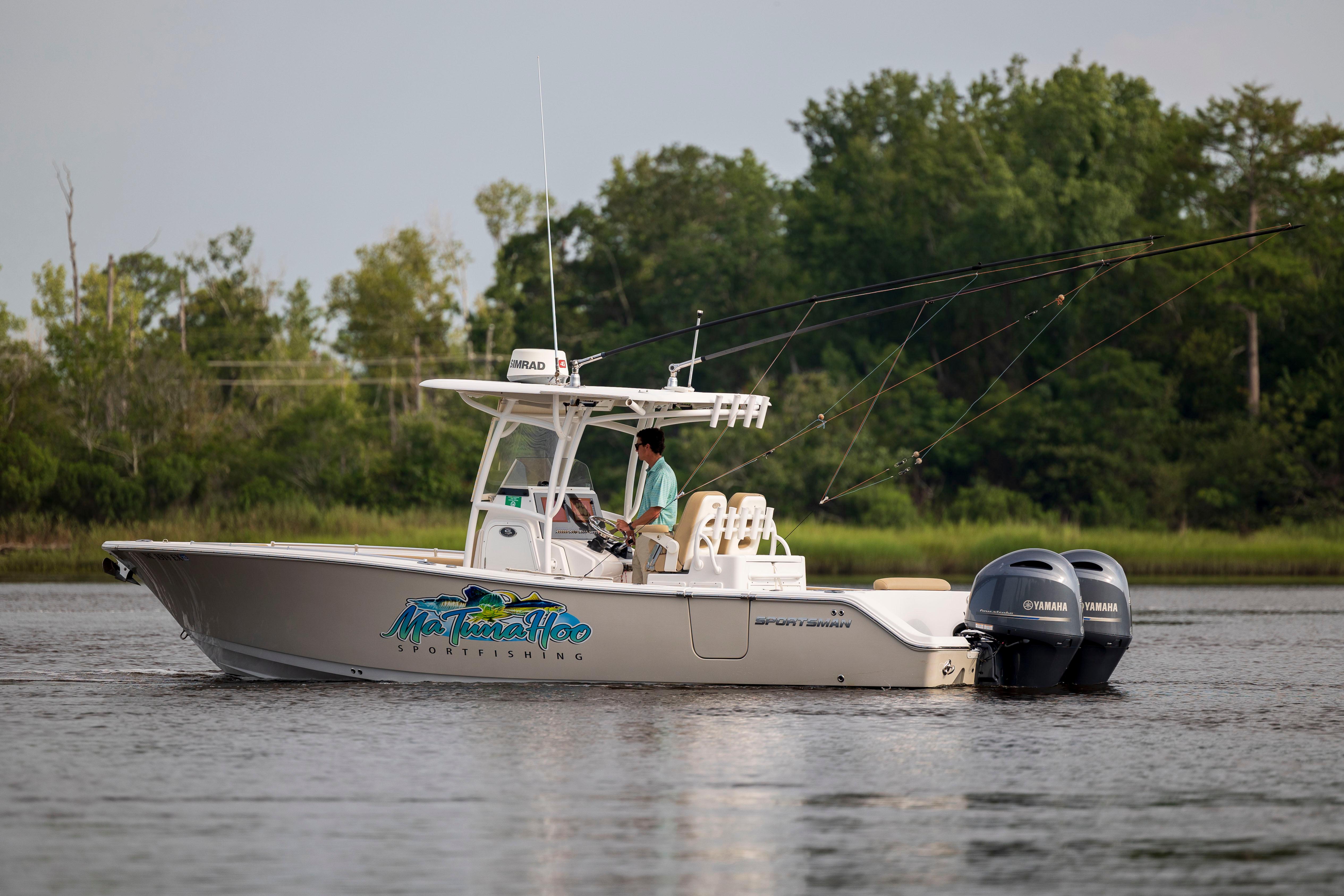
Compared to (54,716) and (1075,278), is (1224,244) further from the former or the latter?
(54,716)

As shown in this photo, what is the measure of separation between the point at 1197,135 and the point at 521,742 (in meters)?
36.9

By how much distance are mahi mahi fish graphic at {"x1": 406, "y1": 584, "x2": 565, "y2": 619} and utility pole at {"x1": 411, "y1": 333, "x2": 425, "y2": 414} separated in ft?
118

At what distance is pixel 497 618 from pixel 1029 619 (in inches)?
154

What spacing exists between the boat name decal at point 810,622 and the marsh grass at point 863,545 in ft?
53.0

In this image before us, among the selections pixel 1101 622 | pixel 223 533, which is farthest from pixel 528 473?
pixel 223 533

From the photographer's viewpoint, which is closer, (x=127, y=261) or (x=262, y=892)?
(x=262, y=892)

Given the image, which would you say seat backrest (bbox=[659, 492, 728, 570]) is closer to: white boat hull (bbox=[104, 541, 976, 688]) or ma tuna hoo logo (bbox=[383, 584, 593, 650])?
white boat hull (bbox=[104, 541, 976, 688])

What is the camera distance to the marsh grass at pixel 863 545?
28453 millimetres

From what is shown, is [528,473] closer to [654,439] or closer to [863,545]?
[654,439]

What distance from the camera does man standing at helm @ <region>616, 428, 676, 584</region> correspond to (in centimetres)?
1198

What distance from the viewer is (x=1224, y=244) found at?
40625mm

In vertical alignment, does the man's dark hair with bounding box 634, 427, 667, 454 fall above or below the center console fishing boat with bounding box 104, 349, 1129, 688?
above

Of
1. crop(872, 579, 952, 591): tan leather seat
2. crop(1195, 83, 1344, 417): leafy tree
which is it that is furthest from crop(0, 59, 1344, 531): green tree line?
crop(872, 579, 952, 591): tan leather seat

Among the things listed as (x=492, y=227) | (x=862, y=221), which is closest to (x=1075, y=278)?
(x=862, y=221)
